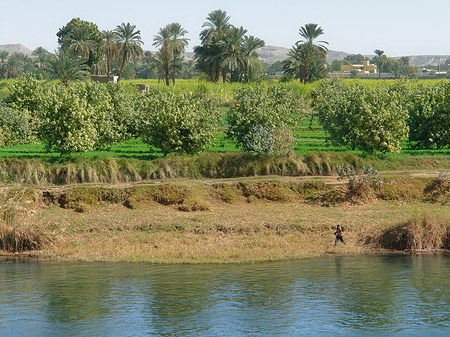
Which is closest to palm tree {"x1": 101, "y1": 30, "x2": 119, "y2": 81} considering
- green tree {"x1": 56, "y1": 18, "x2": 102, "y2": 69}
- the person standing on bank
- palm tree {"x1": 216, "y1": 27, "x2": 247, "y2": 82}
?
green tree {"x1": 56, "y1": 18, "x2": 102, "y2": 69}

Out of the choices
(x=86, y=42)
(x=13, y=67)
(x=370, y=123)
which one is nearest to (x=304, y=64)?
(x=86, y=42)

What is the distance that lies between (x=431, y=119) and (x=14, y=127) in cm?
3730

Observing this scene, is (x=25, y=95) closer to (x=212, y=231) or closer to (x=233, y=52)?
Answer: (x=212, y=231)

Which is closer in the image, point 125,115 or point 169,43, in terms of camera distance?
point 125,115

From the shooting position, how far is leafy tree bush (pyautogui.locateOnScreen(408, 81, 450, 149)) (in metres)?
55.1

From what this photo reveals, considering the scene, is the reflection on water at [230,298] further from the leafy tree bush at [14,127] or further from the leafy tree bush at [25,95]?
the leafy tree bush at [25,95]

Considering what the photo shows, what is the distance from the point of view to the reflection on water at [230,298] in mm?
20578

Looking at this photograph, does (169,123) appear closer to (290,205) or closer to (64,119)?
(64,119)

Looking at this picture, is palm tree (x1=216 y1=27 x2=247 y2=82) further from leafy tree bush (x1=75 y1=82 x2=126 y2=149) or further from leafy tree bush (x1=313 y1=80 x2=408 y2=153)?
leafy tree bush (x1=313 y1=80 x2=408 y2=153)

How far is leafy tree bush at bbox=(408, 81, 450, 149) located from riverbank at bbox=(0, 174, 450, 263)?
15442 millimetres

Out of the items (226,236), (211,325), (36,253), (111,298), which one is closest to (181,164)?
(226,236)

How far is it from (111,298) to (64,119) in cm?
2680

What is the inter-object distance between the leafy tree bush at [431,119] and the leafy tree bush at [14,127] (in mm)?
34780

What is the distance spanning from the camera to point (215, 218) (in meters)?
35.8
